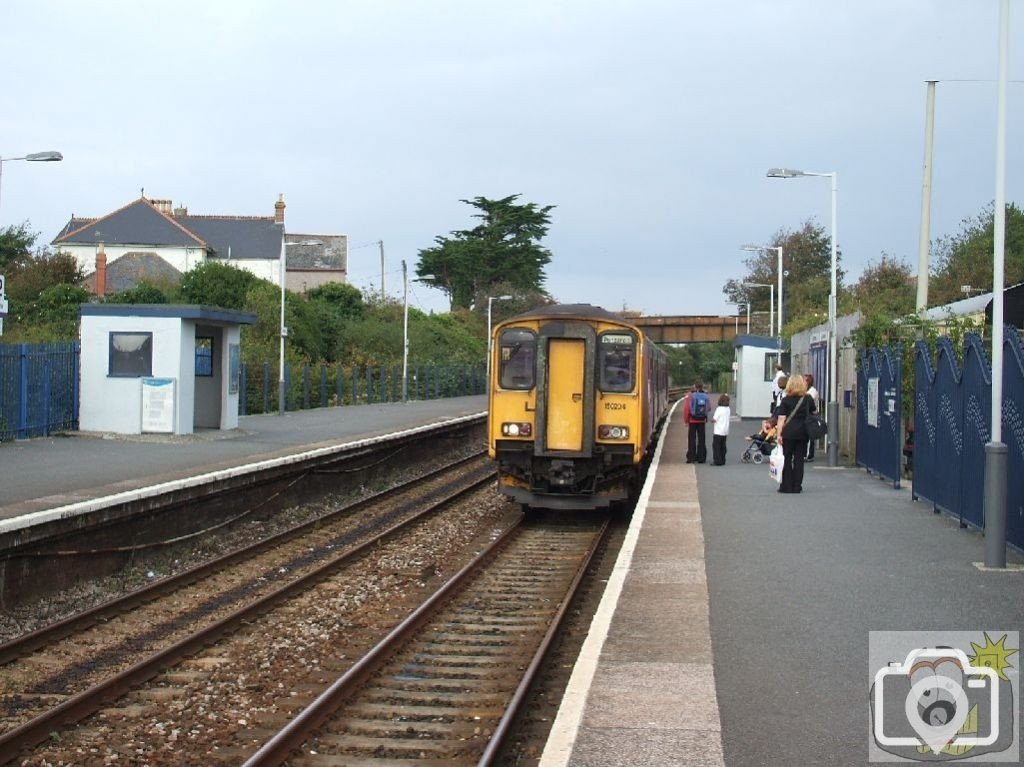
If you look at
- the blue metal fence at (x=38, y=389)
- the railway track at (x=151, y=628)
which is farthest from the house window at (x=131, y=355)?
the railway track at (x=151, y=628)

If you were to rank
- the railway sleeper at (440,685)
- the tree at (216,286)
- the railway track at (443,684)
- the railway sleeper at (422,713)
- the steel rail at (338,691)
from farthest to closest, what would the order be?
the tree at (216,286) → the railway sleeper at (440,685) → the railway sleeper at (422,713) → the railway track at (443,684) → the steel rail at (338,691)

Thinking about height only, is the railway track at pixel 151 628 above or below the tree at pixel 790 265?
below

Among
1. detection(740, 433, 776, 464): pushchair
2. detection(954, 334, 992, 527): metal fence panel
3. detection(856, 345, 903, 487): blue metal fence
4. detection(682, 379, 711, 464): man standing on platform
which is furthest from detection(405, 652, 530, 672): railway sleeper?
detection(740, 433, 776, 464): pushchair

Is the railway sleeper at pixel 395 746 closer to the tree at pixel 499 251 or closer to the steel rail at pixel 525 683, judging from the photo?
the steel rail at pixel 525 683

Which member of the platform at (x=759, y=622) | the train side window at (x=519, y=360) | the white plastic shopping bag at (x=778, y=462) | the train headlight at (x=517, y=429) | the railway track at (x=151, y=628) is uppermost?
the train side window at (x=519, y=360)

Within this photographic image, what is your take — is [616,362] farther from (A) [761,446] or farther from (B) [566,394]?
(A) [761,446]

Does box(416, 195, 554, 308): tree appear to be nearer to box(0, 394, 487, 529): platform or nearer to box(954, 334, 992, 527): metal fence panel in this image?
box(0, 394, 487, 529): platform

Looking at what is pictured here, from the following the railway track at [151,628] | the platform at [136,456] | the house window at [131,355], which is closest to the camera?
the railway track at [151,628]

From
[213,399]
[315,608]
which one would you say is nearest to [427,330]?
[213,399]

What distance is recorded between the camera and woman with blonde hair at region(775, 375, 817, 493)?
15.7 meters

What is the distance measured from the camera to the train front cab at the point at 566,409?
54.1ft

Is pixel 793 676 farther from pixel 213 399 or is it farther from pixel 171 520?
pixel 213 399

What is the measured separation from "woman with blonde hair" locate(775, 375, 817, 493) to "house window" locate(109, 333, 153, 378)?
12314 millimetres

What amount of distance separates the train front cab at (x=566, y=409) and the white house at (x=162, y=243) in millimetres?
47657
